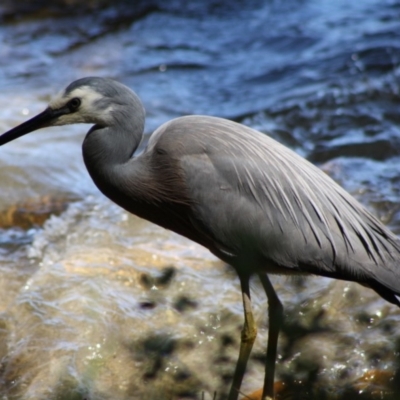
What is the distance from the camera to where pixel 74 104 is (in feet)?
12.5

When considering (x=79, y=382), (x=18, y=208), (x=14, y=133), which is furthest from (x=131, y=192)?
(x=18, y=208)

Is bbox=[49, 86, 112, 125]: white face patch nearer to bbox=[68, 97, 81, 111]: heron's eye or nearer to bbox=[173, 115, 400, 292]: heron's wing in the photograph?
bbox=[68, 97, 81, 111]: heron's eye

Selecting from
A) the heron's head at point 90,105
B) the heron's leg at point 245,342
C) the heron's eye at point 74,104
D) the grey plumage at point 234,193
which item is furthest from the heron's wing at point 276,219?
the heron's eye at point 74,104

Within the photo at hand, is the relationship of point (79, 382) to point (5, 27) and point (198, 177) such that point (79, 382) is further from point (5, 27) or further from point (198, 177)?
point (5, 27)

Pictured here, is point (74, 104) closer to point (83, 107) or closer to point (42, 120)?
point (83, 107)

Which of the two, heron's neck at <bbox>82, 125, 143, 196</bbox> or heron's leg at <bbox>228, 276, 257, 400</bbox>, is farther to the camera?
heron's leg at <bbox>228, 276, 257, 400</bbox>

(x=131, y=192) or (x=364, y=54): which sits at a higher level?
(x=131, y=192)

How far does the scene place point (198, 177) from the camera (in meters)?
3.91

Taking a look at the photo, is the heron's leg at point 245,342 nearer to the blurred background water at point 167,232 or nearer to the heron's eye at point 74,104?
the blurred background water at point 167,232

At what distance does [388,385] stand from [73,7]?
28.9 ft

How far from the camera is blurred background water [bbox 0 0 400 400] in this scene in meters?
4.18

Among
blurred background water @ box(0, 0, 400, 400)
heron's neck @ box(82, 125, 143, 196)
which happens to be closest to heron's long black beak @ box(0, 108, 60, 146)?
heron's neck @ box(82, 125, 143, 196)

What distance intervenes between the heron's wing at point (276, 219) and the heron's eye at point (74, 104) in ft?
1.88

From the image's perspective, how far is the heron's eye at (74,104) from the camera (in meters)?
3.80
